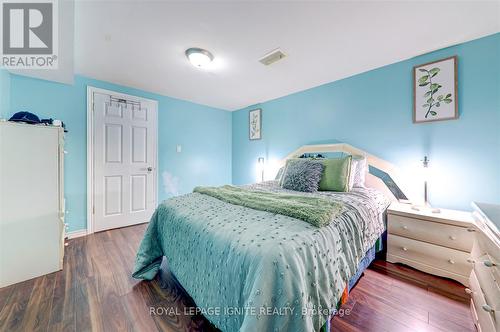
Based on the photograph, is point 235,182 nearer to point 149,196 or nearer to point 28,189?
point 149,196

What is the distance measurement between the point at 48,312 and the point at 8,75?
8.58ft

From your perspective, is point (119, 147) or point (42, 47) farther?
point (119, 147)

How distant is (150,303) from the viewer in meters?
1.40

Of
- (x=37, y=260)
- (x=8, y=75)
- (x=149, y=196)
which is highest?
(x=8, y=75)

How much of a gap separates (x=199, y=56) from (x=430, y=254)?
2.94 m

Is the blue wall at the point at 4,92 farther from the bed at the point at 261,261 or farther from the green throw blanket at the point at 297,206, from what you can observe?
the green throw blanket at the point at 297,206

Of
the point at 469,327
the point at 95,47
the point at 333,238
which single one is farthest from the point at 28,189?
the point at 469,327

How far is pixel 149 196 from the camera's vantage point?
327 cm

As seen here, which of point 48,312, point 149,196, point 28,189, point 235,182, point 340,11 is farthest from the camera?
point 235,182

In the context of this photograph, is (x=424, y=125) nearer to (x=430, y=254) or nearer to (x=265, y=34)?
(x=430, y=254)

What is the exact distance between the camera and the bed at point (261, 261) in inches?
31.4

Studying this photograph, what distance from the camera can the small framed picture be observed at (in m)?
3.84

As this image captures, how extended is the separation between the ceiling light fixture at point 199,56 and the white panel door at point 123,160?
61.2 inches

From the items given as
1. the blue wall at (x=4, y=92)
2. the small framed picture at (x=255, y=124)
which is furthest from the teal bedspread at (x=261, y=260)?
the small framed picture at (x=255, y=124)
